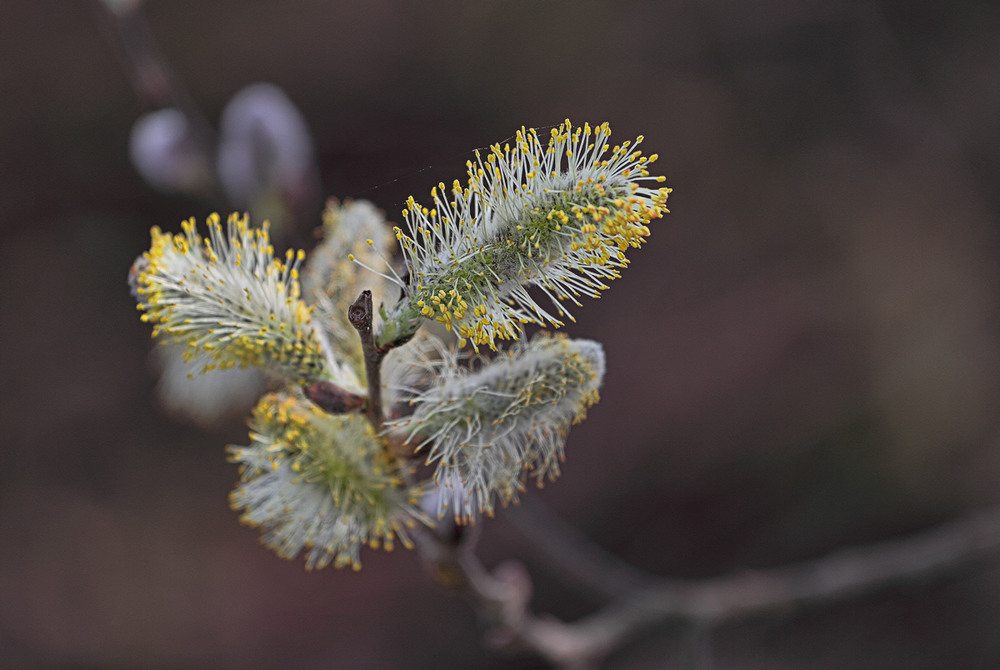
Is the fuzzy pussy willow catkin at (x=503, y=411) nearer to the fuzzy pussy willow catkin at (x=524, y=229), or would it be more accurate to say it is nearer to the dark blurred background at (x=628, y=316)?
the fuzzy pussy willow catkin at (x=524, y=229)

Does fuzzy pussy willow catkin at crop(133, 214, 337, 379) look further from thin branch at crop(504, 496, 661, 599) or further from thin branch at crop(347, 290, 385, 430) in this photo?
thin branch at crop(504, 496, 661, 599)

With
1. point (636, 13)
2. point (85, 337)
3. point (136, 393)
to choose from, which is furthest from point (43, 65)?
point (636, 13)

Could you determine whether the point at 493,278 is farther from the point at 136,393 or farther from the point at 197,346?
the point at 136,393

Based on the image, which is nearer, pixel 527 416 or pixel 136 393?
pixel 527 416

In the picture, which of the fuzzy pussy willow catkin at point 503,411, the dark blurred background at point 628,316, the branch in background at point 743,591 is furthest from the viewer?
the dark blurred background at point 628,316

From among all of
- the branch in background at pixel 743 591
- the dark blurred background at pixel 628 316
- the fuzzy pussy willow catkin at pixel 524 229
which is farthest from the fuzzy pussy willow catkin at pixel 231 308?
the dark blurred background at pixel 628 316
